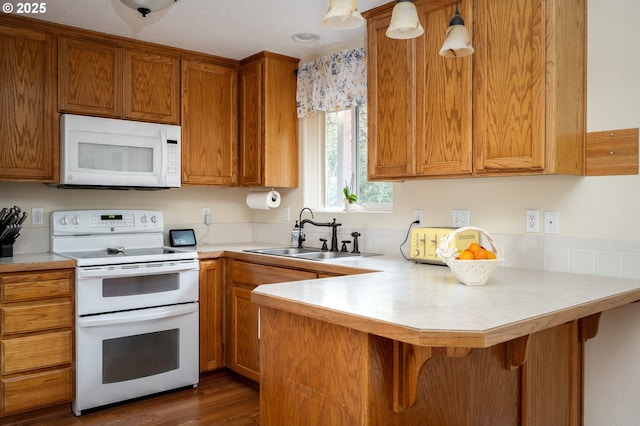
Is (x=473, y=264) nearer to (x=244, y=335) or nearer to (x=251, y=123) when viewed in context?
(x=244, y=335)

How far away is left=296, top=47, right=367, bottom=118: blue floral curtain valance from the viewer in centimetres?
330

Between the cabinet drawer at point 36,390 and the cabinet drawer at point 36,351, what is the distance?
55 millimetres

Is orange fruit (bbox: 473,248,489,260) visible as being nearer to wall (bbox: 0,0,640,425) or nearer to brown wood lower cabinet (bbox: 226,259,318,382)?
wall (bbox: 0,0,640,425)

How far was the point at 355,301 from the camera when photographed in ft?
5.35

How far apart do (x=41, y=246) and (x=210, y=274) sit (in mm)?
1104

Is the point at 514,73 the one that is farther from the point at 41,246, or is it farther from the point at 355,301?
the point at 41,246

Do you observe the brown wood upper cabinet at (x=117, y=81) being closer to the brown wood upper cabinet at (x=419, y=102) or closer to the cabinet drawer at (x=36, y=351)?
the cabinet drawer at (x=36, y=351)

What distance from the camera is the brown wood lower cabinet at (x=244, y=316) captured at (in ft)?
10.4

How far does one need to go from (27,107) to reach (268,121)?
5.06 ft

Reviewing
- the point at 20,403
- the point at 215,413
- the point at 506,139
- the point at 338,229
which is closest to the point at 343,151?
the point at 338,229

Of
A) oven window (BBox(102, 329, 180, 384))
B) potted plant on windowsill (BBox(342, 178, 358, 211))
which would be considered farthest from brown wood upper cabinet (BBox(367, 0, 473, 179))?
oven window (BBox(102, 329, 180, 384))

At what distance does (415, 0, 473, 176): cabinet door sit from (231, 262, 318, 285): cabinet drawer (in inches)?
34.9

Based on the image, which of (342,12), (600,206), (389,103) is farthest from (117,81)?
(600,206)

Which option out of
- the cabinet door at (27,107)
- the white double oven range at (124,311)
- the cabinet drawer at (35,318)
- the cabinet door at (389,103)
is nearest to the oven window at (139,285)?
the white double oven range at (124,311)
